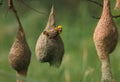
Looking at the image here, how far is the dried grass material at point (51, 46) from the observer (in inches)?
79.7

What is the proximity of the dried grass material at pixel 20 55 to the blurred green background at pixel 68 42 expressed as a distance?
98cm

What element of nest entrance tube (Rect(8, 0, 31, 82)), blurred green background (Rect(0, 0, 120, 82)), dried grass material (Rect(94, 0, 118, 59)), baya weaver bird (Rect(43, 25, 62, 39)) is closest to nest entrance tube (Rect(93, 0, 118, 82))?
dried grass material (Rect(94, 0, 118, 59))

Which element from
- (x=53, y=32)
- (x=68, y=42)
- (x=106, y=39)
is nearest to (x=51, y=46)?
(x=53, y=32)

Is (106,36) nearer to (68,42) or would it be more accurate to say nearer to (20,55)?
(20,55)

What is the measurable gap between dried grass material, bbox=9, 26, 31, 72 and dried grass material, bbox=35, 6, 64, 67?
44 millimetres

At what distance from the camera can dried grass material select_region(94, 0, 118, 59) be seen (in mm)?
1901

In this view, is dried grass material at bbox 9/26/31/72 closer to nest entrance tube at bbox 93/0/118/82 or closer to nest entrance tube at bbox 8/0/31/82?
nest entrance tube at bbox 8/0/31/82

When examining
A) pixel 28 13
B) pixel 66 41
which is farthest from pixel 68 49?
pixel 28 13

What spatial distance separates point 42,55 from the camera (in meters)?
2.04

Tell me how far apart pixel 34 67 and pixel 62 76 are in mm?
1256

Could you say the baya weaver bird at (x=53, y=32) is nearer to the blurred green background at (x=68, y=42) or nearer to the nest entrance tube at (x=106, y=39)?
the nest entrance tube at (x=106, y=39)

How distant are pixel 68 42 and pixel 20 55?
13.8ft

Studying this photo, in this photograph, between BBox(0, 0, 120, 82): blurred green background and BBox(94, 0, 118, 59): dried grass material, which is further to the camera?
BBox(0, 0, 120, 82): blurred green background

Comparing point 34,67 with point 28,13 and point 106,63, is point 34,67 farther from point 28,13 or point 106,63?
point 106,63
